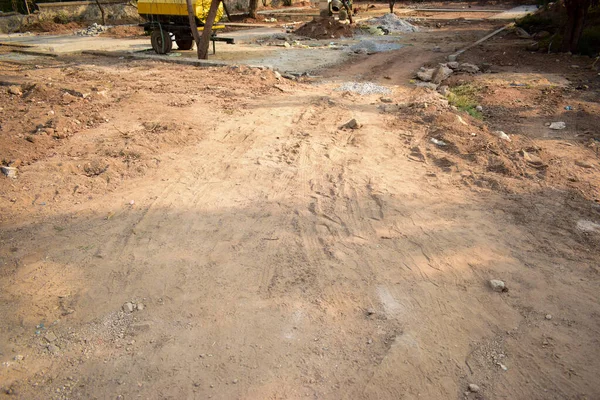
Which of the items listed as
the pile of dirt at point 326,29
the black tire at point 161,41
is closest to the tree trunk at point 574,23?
the pile of dirt at point 326,29

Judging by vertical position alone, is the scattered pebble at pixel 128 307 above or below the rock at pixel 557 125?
below

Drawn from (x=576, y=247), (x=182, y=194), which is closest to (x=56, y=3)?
(x=182, y=194)

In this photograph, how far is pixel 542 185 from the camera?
5168 mm

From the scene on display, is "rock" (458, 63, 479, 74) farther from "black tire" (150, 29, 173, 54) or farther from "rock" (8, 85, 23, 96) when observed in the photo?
"rock" (8, 85, 23, 96)

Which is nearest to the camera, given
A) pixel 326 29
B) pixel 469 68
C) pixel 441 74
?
pixel 441 74

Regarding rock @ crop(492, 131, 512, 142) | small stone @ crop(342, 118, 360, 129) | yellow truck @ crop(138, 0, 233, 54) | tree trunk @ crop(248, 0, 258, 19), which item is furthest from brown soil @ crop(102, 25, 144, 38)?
rock @ crop(492, 131, 512, 142)

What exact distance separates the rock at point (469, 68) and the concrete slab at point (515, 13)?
13640 mm

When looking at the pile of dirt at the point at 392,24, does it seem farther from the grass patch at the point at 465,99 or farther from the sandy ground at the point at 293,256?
the sandy ground at the point at 293,256

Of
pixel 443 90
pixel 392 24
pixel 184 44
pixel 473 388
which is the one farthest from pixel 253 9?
pixel 473 388

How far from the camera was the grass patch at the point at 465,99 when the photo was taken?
792 centimetres

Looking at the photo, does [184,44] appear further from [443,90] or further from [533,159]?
[533,159]

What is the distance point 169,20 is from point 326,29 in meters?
6.43

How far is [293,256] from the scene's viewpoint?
405cm

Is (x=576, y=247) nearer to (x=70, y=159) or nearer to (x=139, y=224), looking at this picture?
(x=139, y=224)
